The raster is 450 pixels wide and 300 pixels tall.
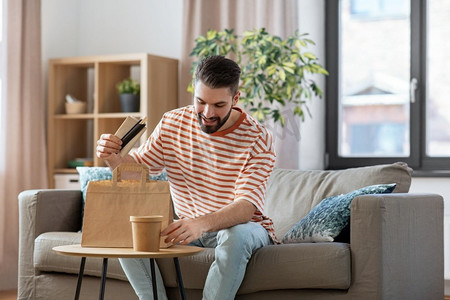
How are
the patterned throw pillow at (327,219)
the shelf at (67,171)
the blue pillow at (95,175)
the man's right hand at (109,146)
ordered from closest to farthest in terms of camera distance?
the man's right hand at (109,146) → the patterned throw pillow at (327,219) → the blue pillow at (95,175) → the shelf at (67,171)

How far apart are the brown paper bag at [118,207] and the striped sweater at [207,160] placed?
0.45m

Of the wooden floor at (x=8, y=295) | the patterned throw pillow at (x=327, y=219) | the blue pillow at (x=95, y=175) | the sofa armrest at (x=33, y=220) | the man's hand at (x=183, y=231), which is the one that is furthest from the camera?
the wooden floor at (x=8, y=295)

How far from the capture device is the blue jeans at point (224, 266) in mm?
2465

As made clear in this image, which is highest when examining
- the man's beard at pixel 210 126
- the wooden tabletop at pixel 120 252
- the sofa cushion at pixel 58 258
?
the man's beard at pixel 210 126

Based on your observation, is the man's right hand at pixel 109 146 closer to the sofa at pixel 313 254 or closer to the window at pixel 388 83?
the sofa at pixel 313 254

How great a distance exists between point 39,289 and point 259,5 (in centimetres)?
224

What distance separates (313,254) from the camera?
104 inches

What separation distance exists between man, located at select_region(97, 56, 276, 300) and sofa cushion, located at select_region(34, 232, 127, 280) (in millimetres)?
Answer: 490

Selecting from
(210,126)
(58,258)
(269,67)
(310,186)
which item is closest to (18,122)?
(269,67)

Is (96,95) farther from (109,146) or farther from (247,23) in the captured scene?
(109,146)

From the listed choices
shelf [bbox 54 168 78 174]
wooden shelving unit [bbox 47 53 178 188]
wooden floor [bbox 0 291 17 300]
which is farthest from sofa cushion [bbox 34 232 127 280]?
shelf [bbox 54 168 78 174]

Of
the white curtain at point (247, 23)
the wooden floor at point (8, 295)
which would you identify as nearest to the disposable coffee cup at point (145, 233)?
the wooden floor at point (8, 295)

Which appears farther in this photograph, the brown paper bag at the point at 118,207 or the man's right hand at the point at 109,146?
the man's right hand at the point at 109,146

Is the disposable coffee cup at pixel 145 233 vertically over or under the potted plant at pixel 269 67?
under
